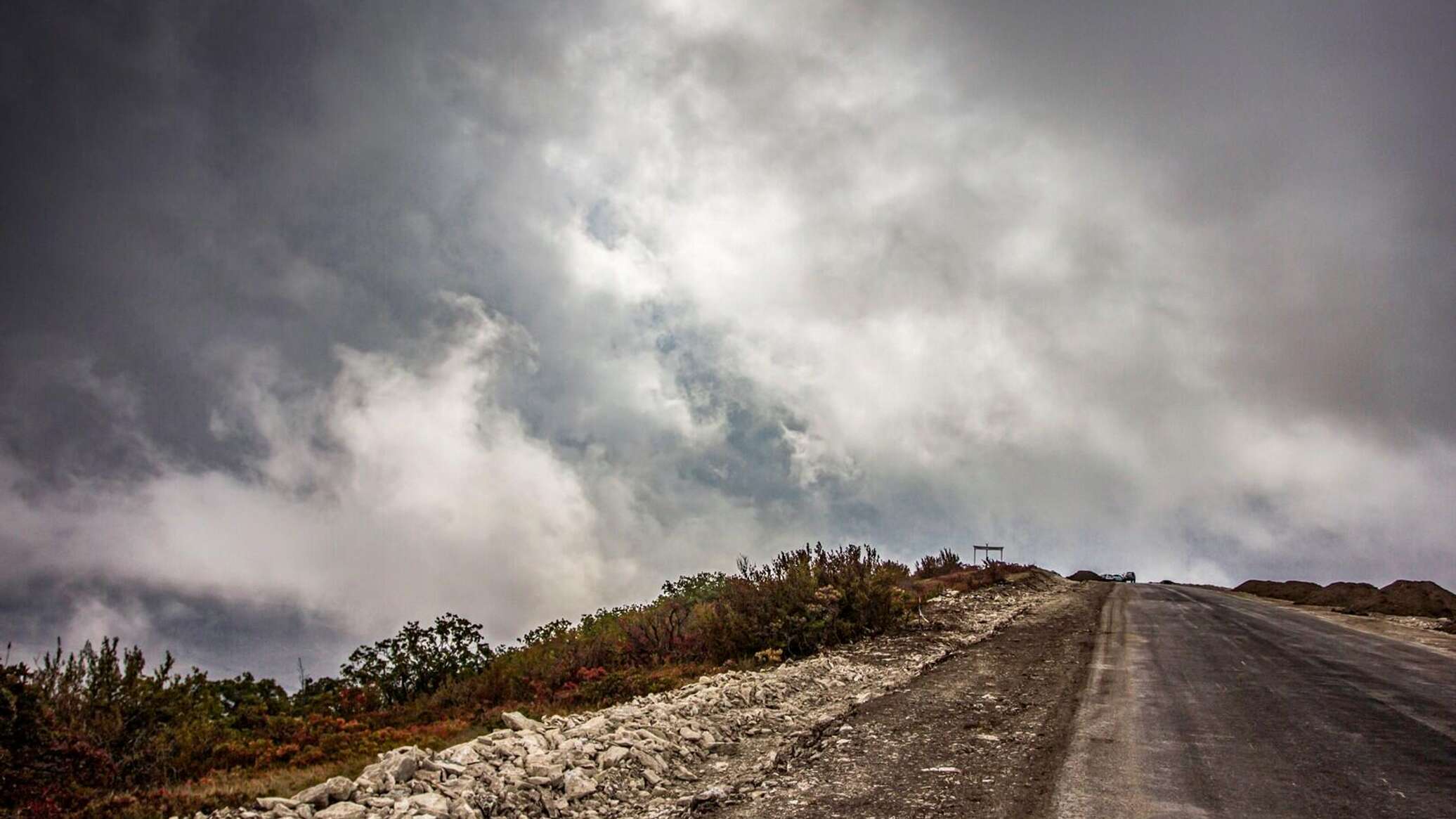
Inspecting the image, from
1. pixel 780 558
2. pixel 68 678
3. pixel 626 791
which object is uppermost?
pixel 780 558

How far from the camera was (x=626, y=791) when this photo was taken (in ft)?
21.5

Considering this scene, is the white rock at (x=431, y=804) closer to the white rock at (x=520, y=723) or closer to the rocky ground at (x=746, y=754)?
the rocky ground at (x=746, y=754)

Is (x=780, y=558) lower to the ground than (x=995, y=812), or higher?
higher

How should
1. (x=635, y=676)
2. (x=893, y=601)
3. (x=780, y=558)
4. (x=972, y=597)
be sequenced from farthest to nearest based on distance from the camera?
(x=972, y=597)
(x=780, y=558)
(x=893, y=601)
(x=635, y=676)

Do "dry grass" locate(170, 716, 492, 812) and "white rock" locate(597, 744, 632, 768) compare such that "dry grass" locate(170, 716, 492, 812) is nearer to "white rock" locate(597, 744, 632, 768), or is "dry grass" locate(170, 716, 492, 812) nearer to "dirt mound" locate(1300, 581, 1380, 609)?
"white rock" locate(597, 744, 632, 768)

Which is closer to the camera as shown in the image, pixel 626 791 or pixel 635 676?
pixel 626 791

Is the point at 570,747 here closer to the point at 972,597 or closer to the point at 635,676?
the point at 635,676

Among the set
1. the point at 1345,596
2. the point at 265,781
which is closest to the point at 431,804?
the point at 265,781

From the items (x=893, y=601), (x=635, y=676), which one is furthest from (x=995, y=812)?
(x=893, y=601)

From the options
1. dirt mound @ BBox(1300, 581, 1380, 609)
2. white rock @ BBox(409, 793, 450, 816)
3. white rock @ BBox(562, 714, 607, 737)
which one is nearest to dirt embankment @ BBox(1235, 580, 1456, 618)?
dirt mound @ BBox(1300, 581, 1380, 609)

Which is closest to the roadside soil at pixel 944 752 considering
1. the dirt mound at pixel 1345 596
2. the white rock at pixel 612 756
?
the white rock at pixel 612 756

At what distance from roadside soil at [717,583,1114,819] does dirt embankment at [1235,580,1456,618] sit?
66.2 ft

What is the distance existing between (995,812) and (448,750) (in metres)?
4.91

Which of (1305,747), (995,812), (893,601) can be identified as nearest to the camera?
(995,812)
